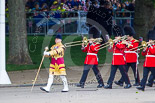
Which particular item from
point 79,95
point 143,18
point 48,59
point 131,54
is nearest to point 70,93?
point 79,95

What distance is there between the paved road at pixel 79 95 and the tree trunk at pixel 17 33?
4302 mm

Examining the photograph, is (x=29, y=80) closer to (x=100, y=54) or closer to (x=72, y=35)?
(x=100, y=54)

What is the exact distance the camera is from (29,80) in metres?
16.5

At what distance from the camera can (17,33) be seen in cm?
1912

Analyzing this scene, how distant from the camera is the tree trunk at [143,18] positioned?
2403 centimetres

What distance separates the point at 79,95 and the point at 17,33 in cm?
626

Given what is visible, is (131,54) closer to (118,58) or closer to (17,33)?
(118,58)

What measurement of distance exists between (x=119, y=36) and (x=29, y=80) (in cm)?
325

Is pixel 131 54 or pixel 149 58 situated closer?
pixel 149 58

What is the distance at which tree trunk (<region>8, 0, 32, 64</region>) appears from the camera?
1891cm

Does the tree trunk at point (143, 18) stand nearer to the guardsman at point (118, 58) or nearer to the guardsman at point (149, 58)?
the guardsman at point (118, 58)

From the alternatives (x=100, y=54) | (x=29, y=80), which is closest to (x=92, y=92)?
(x=29, y=80)

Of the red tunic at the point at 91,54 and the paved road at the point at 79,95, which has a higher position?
the red tunic at the point at 91,54

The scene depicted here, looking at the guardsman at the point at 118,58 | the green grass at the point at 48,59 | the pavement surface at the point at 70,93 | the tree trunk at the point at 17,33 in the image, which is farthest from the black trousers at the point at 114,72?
the tree trunk at the point at 17,33
